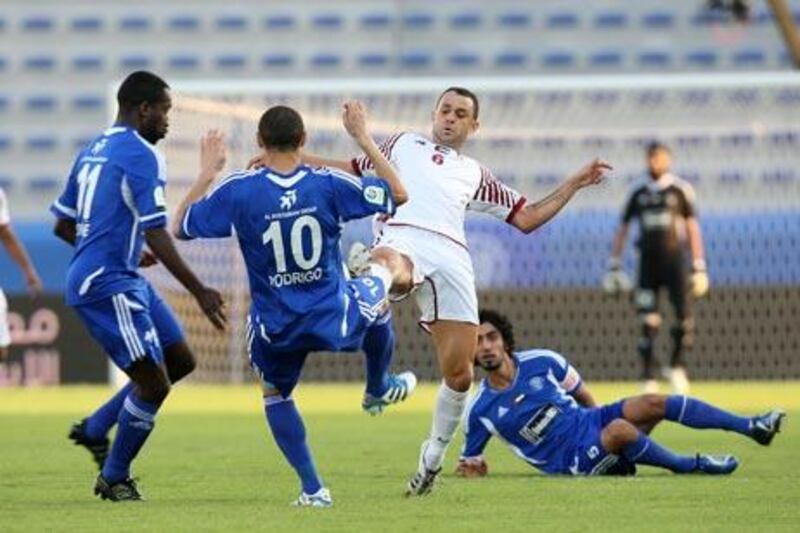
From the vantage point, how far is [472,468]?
11.8 metres

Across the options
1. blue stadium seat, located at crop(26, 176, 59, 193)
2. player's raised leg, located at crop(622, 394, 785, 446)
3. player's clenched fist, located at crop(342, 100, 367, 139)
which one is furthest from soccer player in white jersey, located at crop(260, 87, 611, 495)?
blue stadium seat, located at crop(26, 176, 59, 193)

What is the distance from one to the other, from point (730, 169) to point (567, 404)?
12.7 metres

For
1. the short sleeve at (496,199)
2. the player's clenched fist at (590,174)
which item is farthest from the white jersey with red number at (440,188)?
the player's clenched fist at (590,174)

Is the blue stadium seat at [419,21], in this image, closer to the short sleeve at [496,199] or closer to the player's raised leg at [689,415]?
the player's raised leg at [689,415]

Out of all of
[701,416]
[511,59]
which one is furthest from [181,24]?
[701,416]

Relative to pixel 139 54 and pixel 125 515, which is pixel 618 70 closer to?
pixel 139 54

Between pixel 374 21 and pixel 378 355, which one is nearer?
pixel 378 355

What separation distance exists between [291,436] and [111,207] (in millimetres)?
1419

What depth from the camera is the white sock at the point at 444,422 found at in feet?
33.8

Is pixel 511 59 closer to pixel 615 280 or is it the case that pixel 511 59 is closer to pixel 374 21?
pixel 374 21

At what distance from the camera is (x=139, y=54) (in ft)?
88.9

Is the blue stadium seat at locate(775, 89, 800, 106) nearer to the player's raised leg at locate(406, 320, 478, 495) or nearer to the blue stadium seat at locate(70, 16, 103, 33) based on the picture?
the blue stadium seat at locate(70, 16, 103, 33)

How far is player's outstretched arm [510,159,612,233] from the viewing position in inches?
407

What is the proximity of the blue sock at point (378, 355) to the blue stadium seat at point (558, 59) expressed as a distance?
16.8m
